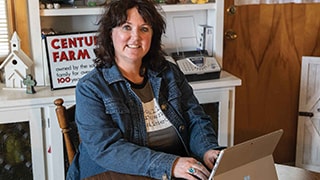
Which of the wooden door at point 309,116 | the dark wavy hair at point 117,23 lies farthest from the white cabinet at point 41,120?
the wooden door at point 309,116

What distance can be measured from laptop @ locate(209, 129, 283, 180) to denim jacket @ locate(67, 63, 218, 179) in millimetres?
256

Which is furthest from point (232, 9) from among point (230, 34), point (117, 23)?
point (117, 23)

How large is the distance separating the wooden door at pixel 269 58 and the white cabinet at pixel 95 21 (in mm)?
211

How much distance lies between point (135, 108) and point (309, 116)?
1.61 meters

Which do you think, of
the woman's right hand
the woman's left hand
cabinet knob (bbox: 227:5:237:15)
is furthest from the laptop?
cabinet knob (bbox: 227:5:237:15)

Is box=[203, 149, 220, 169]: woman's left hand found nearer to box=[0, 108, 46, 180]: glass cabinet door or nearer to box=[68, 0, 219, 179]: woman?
box=[68, 0, 219, 179]: woman

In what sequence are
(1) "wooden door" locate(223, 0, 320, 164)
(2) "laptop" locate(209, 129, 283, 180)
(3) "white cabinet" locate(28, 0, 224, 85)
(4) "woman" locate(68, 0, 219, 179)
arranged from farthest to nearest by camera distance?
(1) "wooden door" locate(223, 0, 320, 164)
(3) "white cabinet" locate(28, 0, 224, 85)
(4) "woman" locate(68, 0, 219, 179)
(2) "laptop" locate(209, 129, 283, 180)

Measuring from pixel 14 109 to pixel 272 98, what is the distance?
1566 millimetres

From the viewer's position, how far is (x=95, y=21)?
101 inches

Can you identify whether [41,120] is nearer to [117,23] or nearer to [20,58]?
[20,58]

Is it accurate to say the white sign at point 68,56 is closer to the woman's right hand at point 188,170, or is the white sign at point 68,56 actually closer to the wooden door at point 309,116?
the woman's right hand at point 188,170

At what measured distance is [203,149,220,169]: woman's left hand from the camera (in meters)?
1.69

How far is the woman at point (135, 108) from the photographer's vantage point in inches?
64.1

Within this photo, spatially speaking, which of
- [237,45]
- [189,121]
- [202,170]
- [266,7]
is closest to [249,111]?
[237,45]
